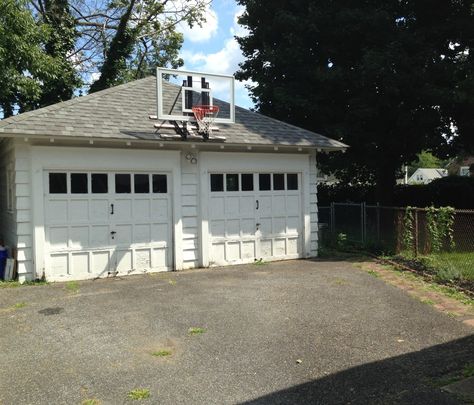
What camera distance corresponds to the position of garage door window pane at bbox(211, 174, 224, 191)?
35.8ft

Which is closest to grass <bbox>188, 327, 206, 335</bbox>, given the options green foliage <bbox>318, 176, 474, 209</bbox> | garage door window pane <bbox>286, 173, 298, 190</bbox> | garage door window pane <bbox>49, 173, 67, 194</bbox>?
garage door window pane <bbox>49, 173, 67, 194</bbox>

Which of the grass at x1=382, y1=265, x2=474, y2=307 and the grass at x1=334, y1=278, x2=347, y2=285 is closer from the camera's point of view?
the grass at x1=382, y1=265, x2=474, y2=307

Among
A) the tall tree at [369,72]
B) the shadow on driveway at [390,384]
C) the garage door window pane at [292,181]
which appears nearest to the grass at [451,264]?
the garage door window pane at [292,181]

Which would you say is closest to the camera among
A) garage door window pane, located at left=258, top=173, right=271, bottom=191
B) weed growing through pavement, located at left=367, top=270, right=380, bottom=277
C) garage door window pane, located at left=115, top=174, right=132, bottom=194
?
weed growing through pavement, located at left=367, top=270, right=380, bottom=277

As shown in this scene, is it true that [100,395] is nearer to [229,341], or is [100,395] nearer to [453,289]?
[229,341]

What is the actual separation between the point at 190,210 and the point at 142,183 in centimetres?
125

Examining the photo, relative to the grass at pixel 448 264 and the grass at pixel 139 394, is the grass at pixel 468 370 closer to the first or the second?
the grass at pixel 139 394

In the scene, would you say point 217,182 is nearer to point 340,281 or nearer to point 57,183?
point 57,183

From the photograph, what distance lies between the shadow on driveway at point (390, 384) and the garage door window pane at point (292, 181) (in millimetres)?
6983

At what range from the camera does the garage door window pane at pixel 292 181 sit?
38.8 ft

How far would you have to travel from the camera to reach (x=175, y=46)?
86.1ft

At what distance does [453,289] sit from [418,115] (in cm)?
842

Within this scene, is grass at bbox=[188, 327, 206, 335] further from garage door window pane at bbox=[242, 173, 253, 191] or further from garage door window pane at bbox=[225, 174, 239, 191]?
garage door window pane at bbox=[242, 173, 253, 191]

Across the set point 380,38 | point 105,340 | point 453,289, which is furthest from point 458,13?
point 105,340
